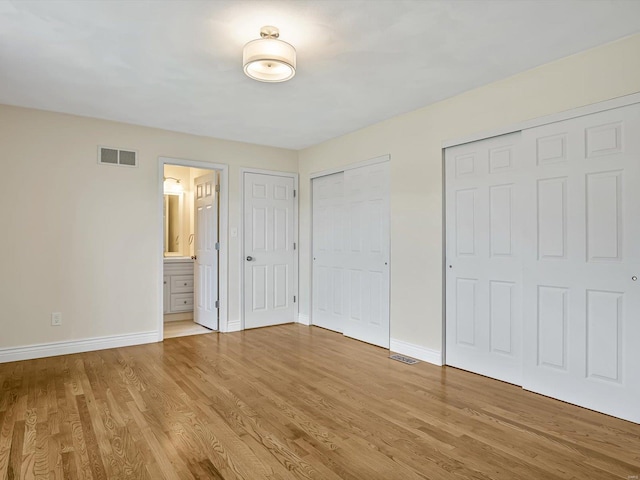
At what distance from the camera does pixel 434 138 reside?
3.87 m

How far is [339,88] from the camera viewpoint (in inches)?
137

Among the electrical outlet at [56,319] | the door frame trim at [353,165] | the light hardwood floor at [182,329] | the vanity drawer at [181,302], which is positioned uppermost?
the door frame trim at [353,165]

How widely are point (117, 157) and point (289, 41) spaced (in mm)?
2801

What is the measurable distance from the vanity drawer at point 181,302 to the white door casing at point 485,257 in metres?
4.10

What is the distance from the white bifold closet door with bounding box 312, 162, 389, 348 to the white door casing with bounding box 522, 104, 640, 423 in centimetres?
162

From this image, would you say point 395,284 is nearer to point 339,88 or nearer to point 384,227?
point 384,227

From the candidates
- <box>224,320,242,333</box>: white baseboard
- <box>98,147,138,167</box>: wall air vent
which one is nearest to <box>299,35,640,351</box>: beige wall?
<box>224,320,242,333</box>: white baseboard

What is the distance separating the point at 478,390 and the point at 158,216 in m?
3.86

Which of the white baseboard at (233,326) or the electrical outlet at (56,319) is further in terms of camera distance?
the white baseboard at (233,326)

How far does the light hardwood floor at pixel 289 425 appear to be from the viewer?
2064 millimetres

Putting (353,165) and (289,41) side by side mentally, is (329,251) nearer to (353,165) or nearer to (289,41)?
(353,165)

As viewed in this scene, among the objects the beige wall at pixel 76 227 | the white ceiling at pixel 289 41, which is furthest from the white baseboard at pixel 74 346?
the white ceiling at pixel 289 41

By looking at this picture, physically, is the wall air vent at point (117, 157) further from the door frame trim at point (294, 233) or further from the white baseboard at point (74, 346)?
the white baseboard at point (74, 346)

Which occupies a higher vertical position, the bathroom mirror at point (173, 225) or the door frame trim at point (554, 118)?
the door frame trim at point (554, 118)
